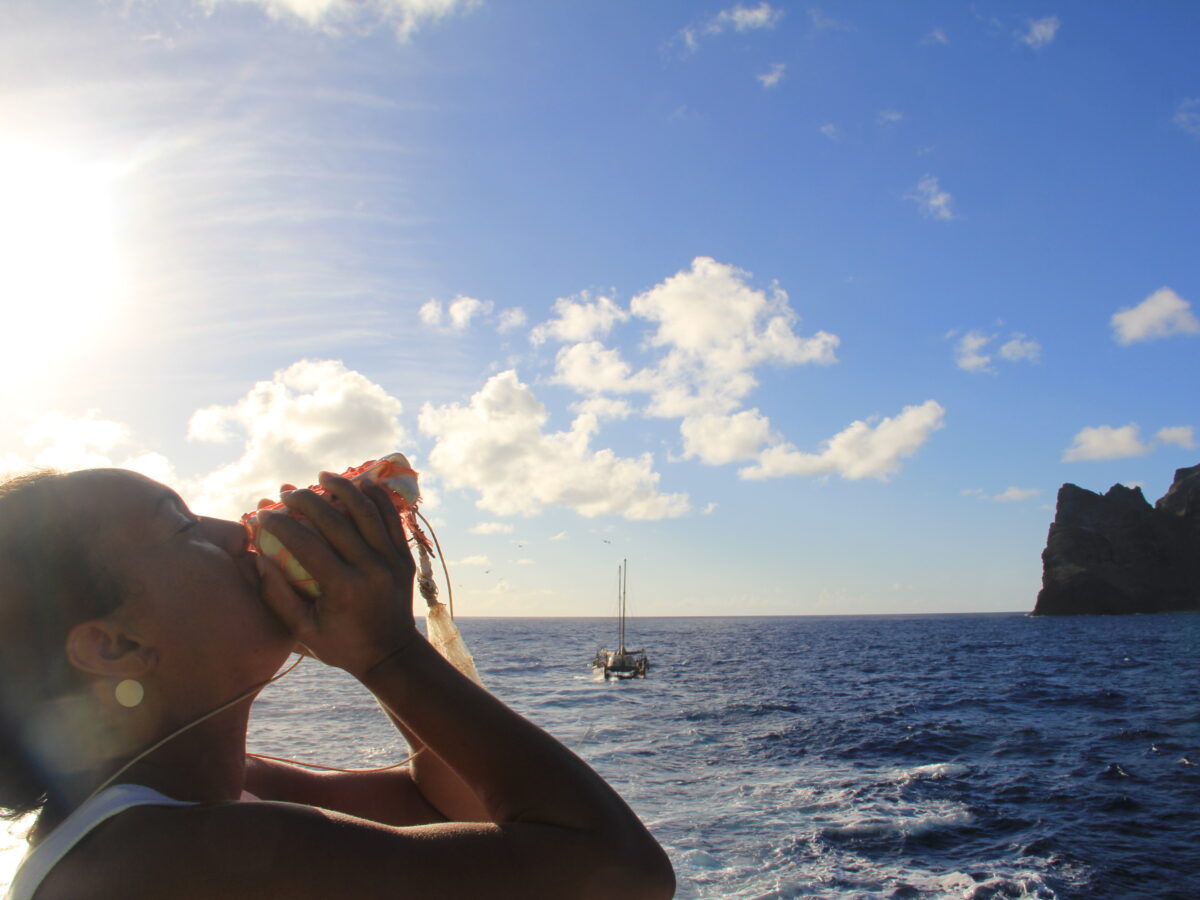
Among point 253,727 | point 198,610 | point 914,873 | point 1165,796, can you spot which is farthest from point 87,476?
point 253,727

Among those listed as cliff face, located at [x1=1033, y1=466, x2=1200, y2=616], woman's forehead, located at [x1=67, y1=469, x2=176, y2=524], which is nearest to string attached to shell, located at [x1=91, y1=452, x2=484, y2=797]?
woman's forehead, located at [x1=67, y1=469, x2=176, y2=524]

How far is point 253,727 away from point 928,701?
87.3 feet

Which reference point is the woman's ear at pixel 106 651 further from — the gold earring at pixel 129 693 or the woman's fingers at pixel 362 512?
the woman's fingers at pixel 362 512

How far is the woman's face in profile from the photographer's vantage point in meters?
1.27

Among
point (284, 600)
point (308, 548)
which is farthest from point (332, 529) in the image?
point (284, 600)

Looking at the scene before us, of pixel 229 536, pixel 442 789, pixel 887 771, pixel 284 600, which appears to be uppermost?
pixel 229 536

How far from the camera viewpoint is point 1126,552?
124m

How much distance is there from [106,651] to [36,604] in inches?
5.2

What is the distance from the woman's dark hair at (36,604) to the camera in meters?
1.21

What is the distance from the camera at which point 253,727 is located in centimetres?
2477

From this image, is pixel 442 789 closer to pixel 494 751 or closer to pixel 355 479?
pixel 494 751

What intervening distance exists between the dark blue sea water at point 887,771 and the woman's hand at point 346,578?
1046 cm

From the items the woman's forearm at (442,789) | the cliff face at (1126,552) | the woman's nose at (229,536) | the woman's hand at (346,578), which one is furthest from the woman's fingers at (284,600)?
the cliff face at (1126,552)

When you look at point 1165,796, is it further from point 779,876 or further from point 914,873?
point 779,876
